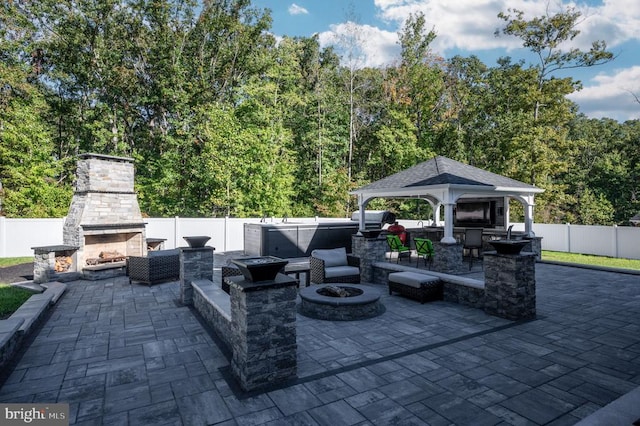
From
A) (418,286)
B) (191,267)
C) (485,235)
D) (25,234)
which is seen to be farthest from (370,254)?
(25,234)

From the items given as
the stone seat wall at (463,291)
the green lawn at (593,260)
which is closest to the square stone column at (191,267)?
the stone seat wall at (463,291)

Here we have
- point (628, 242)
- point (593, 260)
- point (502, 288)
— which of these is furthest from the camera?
point (628, 242)

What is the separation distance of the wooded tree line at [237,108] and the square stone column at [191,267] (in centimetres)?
1223

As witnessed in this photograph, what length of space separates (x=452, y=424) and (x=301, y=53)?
2759 centimetres

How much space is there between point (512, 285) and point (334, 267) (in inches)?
151

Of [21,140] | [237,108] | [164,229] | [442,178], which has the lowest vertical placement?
[164,229]

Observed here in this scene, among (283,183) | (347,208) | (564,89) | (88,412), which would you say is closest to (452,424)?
(88,412)

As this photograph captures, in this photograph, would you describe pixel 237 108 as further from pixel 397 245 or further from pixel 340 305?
pixel 340 305

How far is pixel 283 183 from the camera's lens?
2083cm

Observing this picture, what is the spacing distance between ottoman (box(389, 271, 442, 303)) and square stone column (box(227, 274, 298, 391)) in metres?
3.95

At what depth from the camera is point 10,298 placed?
712 cm

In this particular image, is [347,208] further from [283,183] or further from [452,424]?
[452,424]

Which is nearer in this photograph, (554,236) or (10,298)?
(10,298)

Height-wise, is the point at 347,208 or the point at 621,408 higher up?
the point at 347,208
